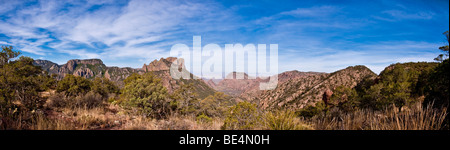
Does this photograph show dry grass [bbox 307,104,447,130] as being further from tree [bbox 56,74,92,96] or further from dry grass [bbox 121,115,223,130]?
tree [bbox 56,74,92,96]

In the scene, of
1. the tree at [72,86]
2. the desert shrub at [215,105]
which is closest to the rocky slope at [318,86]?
the desert shrub at [215,105]

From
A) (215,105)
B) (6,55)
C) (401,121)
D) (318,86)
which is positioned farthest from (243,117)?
(318,86)

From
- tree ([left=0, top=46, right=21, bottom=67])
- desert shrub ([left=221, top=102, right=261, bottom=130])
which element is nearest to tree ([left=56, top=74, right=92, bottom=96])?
tree ([left=0, top=46, right=21, bottom=67])

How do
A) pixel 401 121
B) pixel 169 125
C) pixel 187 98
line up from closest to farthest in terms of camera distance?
pixel 401 121 < pixel 169 125 < pixel 187 98

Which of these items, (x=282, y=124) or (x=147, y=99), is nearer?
(x=282, y=124)

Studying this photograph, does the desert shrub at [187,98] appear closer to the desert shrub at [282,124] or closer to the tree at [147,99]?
the tree at [147,99]

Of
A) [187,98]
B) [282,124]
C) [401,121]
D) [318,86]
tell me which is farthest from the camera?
[318,86]

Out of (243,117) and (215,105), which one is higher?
(243,117)

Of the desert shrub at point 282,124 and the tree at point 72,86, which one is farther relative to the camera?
the tree at point 72,86

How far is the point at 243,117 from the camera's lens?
621 centimetres

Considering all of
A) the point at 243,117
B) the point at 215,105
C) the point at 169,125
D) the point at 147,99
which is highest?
the point at 147,99

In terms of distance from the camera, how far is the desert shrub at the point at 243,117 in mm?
5513

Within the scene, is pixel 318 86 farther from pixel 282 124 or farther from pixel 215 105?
pixel 282 124
